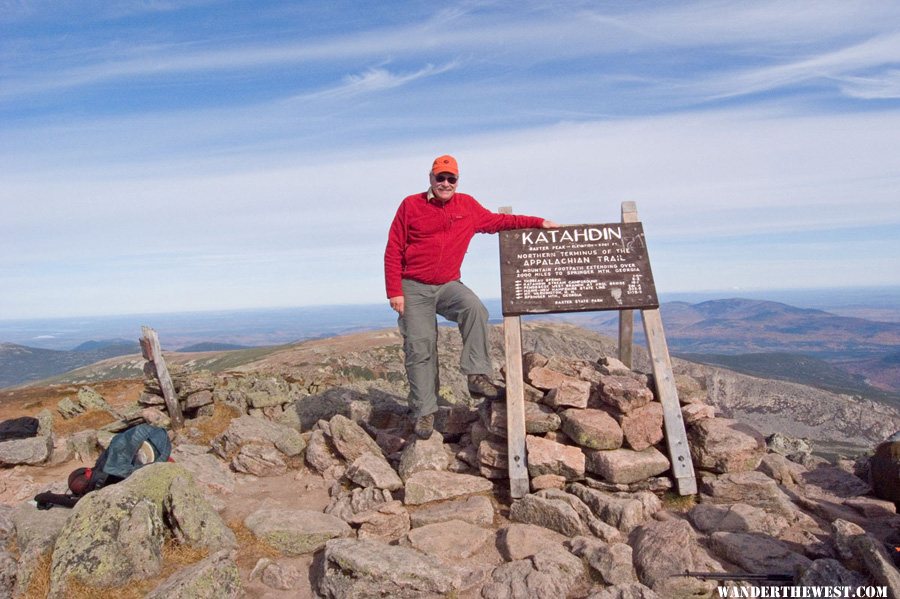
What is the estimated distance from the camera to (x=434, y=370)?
12.0 meters

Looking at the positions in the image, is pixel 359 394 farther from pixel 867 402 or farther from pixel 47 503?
pixel 867 402

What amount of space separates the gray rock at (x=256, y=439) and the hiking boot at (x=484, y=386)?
182 inches

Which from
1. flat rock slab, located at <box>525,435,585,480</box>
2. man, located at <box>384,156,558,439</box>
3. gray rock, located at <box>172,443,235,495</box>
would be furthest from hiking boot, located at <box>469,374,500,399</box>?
gray rock, located at <box>172,443,235,495</box>

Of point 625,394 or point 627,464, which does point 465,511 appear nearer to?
point 627,464

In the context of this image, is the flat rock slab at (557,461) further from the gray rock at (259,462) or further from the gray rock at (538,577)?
the gray rock at (259,462)

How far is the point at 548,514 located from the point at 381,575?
310 centimetres

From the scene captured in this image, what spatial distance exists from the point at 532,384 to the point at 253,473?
6.50 metres

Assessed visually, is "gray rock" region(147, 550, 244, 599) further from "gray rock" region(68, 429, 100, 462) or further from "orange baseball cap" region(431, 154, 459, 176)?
"gray rock" region(68, 429, 100, 462)

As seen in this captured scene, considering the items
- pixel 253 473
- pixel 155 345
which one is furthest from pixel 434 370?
pixel 155 345

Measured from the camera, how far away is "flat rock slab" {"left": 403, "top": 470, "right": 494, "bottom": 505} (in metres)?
10.3

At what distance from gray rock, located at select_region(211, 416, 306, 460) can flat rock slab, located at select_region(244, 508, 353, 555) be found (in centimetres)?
349

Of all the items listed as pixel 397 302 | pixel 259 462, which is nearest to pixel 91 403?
pixel 259 462

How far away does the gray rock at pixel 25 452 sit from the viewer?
14.2 meters

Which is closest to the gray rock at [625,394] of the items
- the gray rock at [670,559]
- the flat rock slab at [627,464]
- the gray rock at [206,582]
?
the flat rock slab at [627,464]
